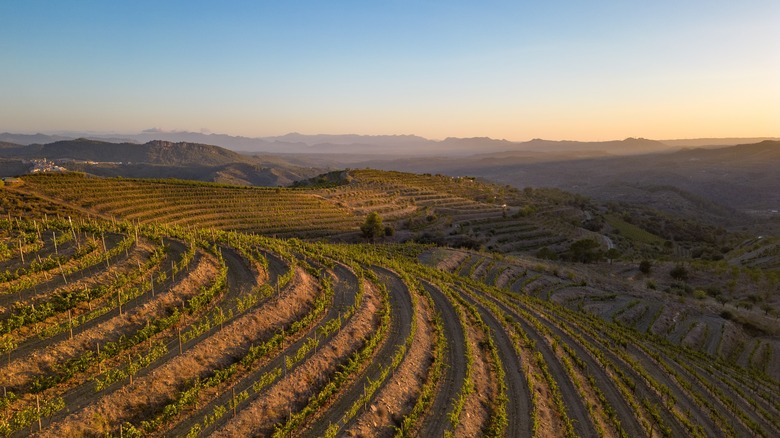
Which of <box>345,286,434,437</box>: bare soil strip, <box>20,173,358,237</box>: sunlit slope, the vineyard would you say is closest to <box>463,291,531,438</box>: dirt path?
the vineyard

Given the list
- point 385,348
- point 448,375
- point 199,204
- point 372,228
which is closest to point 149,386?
point 385,348

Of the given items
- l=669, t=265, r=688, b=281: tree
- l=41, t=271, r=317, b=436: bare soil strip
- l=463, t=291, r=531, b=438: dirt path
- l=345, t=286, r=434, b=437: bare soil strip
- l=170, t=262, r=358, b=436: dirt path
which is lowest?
l=669, t=265, r=688, b=281: tree

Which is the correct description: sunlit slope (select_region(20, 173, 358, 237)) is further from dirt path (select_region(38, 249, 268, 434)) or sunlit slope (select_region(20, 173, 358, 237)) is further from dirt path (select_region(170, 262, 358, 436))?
dirt path (select_region(38, 249, 268, 434))

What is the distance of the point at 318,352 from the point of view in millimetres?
17328

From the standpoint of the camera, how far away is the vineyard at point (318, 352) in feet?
43.2

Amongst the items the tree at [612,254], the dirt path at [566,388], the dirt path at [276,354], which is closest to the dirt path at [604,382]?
the dirt path at [566,388]

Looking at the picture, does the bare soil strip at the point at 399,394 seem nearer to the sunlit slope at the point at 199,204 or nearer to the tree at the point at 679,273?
the tree at the point at 679,273

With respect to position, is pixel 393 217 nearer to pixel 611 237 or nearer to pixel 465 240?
pixel 465 240

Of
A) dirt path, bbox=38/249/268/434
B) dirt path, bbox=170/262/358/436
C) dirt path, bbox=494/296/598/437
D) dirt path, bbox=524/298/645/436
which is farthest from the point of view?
dirt path, bbox=524/298/645/436

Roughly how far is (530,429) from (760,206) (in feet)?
732

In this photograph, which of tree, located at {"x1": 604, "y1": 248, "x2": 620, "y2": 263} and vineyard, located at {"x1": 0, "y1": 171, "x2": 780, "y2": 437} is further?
tree, located at {"x1": 604, "y1": 248, "x2": 620, "y2": 263}

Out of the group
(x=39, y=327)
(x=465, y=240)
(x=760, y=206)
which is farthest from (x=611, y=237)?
(x=760, y=206)

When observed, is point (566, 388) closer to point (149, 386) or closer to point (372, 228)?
point (149, 386)

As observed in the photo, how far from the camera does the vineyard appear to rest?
1316 centimetres
